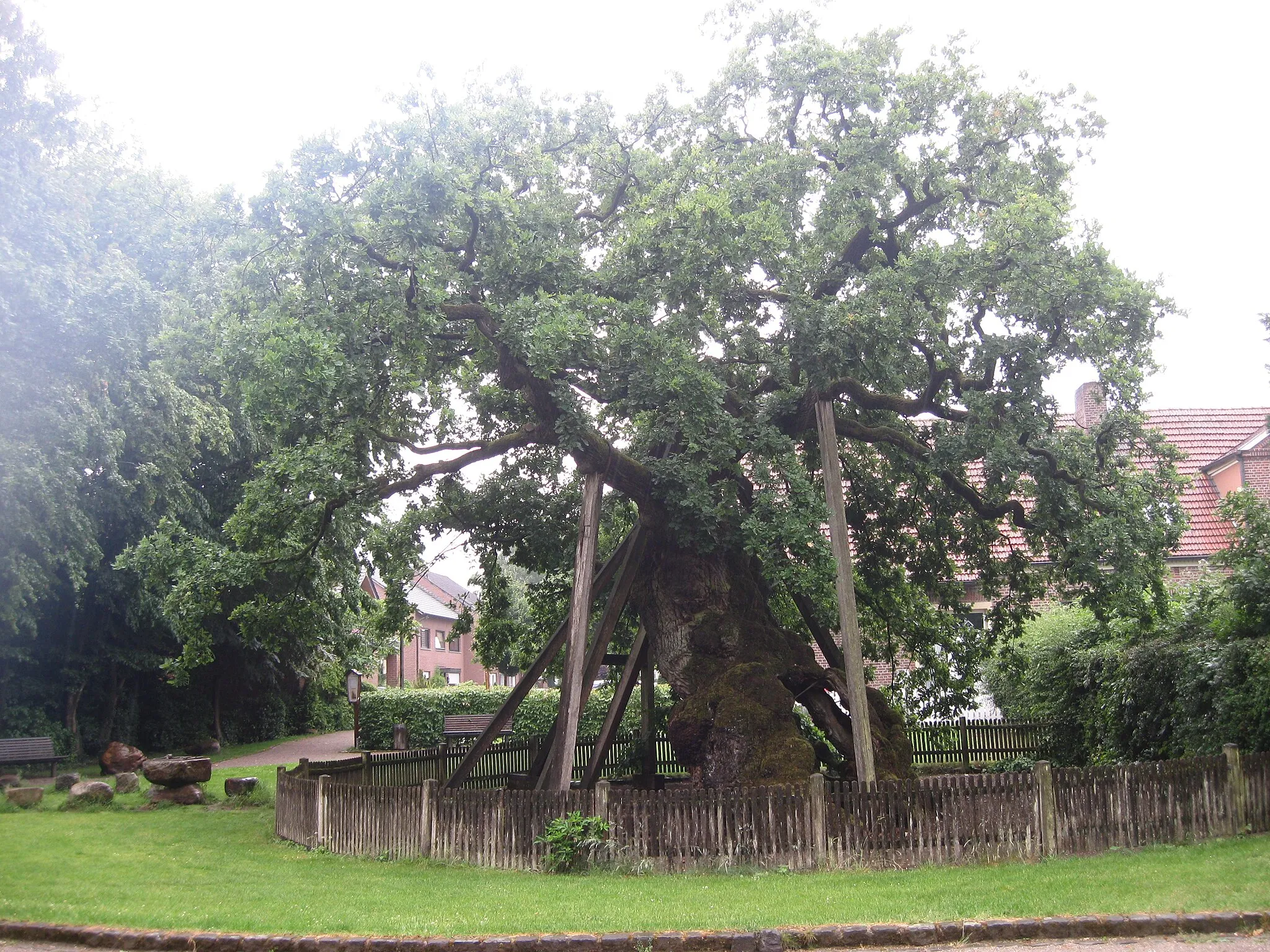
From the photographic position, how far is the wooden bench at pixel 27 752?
2262cm

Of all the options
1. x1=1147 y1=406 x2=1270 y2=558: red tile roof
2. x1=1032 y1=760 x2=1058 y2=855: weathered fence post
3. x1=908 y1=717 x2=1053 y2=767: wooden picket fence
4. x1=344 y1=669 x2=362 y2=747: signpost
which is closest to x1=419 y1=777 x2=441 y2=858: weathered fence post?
x1=1032 y1=760 x2=1058 y2=855: weathered fence post

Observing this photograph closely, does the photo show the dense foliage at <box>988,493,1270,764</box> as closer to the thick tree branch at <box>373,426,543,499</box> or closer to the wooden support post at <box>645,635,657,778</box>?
the wooden support post at <box>645,635,657,778</box>

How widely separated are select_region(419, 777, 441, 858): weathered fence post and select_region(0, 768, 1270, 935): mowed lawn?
0.27 meters

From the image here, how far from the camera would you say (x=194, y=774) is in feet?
63.9

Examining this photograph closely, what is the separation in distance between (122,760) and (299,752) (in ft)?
32.0

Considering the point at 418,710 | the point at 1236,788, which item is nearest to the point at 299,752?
the point at 418,710

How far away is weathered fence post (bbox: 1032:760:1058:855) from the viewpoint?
11.1m

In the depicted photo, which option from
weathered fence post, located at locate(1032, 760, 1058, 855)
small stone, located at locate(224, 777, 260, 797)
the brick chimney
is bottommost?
small stone, located at locate(224, 777, 260, 797)

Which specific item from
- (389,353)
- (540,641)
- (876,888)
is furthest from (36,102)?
(876,888)

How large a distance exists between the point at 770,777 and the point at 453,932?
612 centimetres

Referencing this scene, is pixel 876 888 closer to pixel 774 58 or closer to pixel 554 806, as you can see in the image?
pixel 554 806

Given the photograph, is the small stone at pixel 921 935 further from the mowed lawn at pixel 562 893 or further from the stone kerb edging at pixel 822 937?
the mowed lawn at pixel 562 893

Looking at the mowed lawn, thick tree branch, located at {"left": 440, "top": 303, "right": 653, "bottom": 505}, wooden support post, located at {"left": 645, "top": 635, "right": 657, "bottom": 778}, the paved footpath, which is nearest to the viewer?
the paved footpath

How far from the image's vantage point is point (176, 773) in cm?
1923
